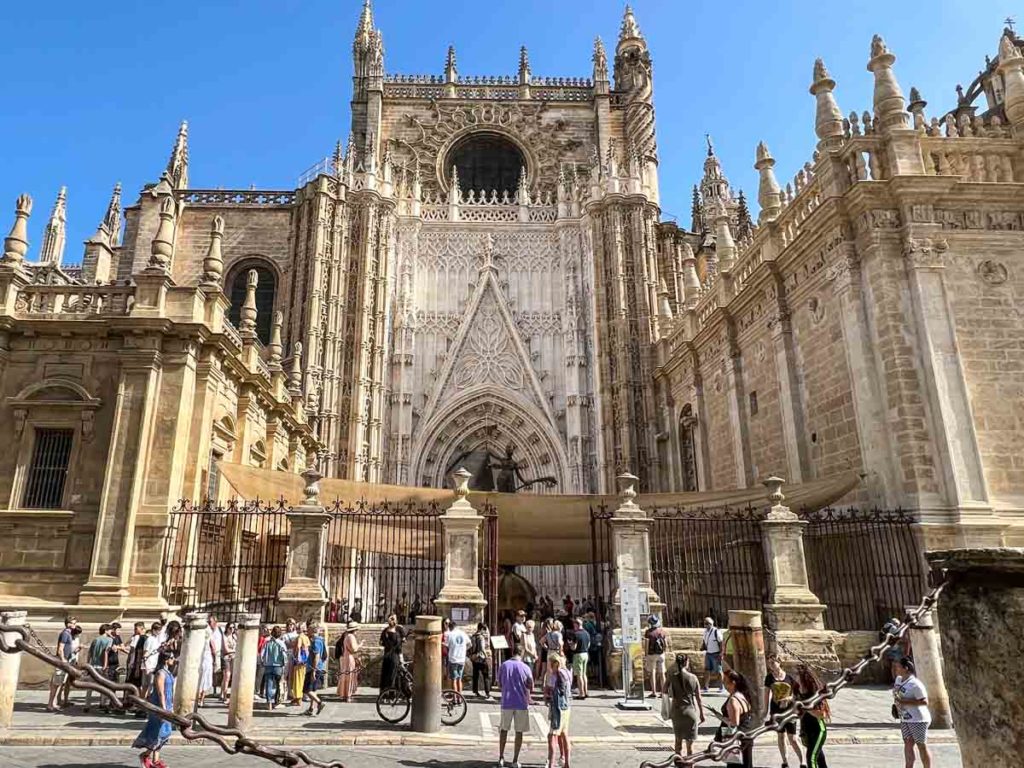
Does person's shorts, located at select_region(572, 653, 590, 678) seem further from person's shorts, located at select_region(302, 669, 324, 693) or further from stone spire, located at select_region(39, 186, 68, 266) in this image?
stone spire, located at select_region(39, 186, 68, 266)

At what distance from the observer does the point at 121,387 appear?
40.5ft

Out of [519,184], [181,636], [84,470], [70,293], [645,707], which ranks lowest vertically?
[645,707]

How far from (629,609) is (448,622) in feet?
9.42

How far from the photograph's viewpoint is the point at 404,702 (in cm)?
920

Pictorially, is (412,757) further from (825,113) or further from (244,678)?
(825,113)

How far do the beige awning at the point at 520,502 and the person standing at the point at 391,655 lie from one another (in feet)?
8.99

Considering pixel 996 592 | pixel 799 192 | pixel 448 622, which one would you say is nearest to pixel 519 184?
pixel 799 192

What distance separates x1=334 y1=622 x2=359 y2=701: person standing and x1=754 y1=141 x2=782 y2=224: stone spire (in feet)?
44.4

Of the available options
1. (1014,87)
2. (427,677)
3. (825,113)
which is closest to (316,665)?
(427,677)

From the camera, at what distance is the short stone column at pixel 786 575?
36.6 feet

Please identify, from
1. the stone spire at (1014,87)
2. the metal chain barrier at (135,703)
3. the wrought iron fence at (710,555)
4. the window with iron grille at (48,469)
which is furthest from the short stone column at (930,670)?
the window with iron grille at (48,469)

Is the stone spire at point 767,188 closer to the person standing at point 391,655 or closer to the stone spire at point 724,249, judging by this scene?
the stone spire at point 724,249

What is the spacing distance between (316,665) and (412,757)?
136 inches

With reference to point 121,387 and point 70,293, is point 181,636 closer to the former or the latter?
point 121,387
